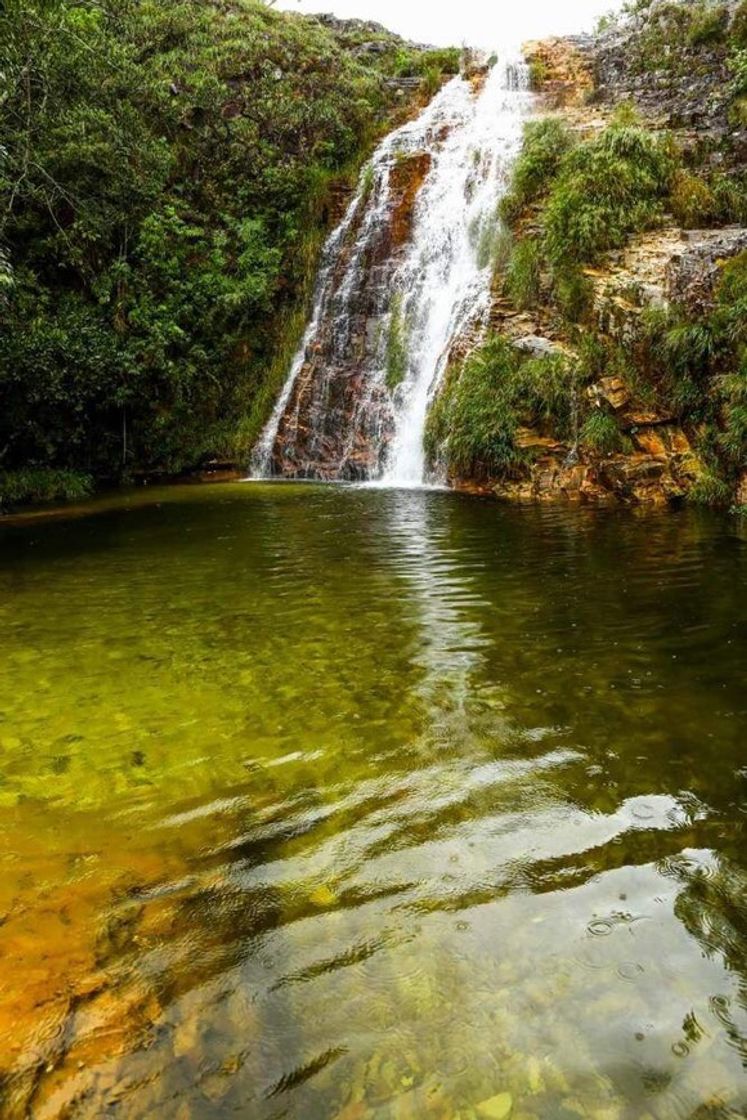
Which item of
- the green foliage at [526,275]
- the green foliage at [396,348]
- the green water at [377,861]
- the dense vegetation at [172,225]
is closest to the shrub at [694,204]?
the green foliage at [526,275]

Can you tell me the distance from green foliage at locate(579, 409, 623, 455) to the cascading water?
3688 mm

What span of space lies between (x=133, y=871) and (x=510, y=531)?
21.7 feet

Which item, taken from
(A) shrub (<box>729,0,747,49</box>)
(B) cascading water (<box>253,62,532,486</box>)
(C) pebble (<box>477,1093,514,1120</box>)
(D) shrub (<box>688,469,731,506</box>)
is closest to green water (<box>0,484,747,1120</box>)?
(C) pebble (<box>477,1093,514,1120</box>)

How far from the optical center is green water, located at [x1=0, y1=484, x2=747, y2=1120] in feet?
5.61

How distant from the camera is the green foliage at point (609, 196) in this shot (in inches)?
485

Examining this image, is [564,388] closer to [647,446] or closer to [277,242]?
[647,446]

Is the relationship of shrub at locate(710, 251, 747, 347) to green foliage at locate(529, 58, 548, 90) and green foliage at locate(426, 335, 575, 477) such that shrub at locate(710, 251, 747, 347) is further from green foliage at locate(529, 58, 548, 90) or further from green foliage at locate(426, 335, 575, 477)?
green foliage at locate(529, 58, 548, 90)

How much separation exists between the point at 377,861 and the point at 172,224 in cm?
1866

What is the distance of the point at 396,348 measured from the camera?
15.6m

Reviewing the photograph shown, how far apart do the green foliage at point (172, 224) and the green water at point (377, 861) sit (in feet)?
29.7

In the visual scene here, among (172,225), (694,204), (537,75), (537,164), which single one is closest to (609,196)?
(694,204)

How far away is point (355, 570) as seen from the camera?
6.82 meters

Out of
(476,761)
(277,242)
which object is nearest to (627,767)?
(476,761)

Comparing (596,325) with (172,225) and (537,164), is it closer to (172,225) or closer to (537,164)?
(537,164)
